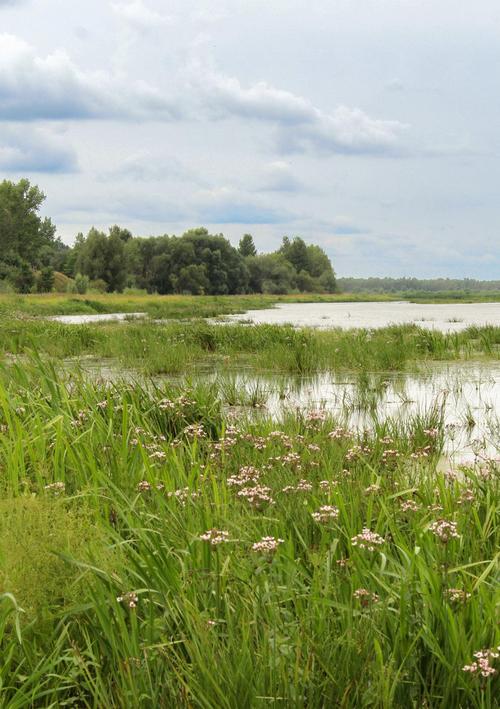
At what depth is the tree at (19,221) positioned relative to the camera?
271 ft

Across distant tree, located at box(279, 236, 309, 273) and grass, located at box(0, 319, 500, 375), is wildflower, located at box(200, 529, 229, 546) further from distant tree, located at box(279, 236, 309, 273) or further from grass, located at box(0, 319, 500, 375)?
distant tree, located at box(279, 236, 309, 273)

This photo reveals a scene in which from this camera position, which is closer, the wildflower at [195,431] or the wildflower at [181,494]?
the wildflower at [181,494]

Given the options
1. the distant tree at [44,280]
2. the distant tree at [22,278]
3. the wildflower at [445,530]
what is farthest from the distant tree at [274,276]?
the wildflower at [445,530]

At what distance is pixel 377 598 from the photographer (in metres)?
2.48

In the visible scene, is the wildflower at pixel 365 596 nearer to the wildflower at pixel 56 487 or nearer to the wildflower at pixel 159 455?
the wildflower at pixel 56 487

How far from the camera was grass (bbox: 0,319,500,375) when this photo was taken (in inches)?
523

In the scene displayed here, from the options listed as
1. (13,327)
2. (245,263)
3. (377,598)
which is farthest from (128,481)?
(245,263)

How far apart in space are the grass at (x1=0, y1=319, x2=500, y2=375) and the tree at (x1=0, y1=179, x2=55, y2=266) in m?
66.3

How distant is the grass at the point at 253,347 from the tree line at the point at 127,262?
5060 centimetres

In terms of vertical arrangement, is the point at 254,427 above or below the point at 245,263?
below

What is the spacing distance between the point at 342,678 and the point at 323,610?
0.67 feet

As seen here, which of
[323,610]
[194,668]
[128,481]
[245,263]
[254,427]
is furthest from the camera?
[245,263]

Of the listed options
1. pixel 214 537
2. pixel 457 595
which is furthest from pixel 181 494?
pixel 457 595

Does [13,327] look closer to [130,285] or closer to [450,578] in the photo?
[450,578]
